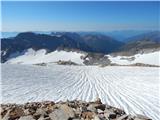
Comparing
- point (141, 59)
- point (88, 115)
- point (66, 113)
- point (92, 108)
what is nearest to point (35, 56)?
point (141, 59)

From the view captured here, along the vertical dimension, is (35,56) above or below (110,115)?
below

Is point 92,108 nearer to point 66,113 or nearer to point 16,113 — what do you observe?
point 66,113

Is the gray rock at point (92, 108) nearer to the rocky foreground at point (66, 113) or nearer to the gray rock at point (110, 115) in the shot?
the rocky foreground at point (66, 113)

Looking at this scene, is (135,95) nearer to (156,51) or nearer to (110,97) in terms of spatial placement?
(110,97)

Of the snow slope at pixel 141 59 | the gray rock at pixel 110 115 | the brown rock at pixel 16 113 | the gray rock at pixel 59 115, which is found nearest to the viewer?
the gray rock at pixel 110 115

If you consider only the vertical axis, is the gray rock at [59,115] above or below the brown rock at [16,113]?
above

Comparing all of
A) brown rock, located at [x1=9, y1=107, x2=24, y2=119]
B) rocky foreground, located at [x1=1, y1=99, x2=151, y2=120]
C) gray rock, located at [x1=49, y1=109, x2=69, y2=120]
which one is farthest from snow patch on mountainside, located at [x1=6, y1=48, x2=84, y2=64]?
gray rock, located at [x1=49, y1=109, x2=69, y2=120]

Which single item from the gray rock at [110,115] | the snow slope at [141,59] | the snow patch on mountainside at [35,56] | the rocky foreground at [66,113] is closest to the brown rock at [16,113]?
the rocky foreground at [66,113]

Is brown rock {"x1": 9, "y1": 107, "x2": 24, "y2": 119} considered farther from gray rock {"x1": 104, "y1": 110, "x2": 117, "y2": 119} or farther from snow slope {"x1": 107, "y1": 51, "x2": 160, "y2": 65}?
snow slope {"x1": 107, "y1": 51, "x2": 160, "y2": 65}

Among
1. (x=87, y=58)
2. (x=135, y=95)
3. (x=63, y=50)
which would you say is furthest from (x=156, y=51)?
(x=135, y=95)

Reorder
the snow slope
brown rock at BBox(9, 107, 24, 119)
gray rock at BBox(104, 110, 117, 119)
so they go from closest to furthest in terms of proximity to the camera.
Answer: gray rock at BBox(104, 110, 117, 119) < brown rock at BBox(9, 107, 24, 119) < the snow slope

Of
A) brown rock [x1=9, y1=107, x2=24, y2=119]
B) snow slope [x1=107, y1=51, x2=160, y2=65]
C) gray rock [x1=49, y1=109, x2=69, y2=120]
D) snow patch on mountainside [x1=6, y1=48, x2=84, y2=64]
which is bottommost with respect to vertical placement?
snow patch on mountainside [x1=6, y1=48, x2=84, y2=64]
